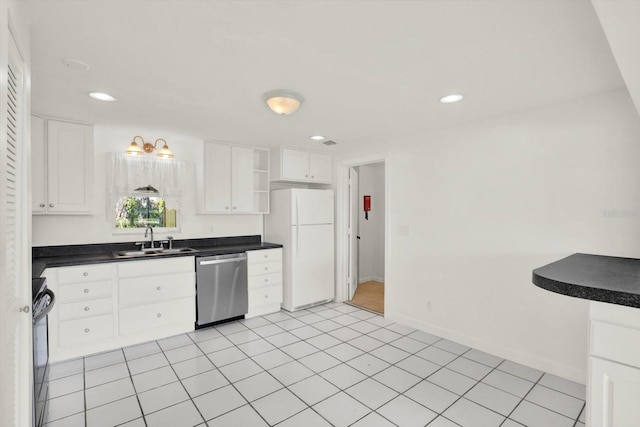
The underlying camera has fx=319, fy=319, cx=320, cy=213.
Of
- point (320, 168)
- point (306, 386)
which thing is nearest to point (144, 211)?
point (320, 168)

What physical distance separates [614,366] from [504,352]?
197 centimetres

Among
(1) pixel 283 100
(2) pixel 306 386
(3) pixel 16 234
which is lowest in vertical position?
(2) pixel 306 386

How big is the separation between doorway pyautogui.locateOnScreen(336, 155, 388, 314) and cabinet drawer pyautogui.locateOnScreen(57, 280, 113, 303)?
2857mm

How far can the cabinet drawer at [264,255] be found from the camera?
4.00 meters

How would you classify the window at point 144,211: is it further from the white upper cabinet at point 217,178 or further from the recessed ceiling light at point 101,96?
the recessed ceiling light at point 101,96

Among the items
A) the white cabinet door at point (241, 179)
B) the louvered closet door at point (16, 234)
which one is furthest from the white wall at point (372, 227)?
the louvered closet door at point (16, 234)

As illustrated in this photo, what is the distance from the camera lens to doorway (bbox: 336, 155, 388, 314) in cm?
468

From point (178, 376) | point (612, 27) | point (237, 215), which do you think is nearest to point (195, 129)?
point (237, 215)

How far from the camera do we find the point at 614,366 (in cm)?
118

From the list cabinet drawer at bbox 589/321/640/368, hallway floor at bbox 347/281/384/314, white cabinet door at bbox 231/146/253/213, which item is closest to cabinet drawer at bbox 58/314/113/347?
white cabinet door at bbox 231/146/253/213

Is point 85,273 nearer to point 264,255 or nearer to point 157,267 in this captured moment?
point 157,267

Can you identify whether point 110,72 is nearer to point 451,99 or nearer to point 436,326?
point 451,99

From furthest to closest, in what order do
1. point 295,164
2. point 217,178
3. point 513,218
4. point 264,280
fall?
point 295,164, point 264,280, point 217,178, point 513,218

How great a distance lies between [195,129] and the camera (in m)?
3.48
